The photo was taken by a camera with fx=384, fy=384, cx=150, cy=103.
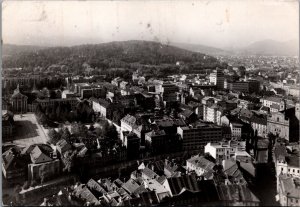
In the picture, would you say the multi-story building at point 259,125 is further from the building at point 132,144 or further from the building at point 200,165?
the building at point 132,144

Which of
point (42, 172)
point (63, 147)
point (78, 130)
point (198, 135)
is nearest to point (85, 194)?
point (42, 172)

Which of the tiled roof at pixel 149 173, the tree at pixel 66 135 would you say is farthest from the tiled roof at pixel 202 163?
the tree at pixel 66 135

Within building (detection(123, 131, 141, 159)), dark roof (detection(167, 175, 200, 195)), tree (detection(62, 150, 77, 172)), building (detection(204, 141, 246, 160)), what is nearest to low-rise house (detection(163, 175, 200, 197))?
dark roof (detection(167, 175, 200, 195))

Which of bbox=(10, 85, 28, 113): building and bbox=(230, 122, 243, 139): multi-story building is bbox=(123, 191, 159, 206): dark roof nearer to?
bbox=(230, 122, 243, 139): multi-story building

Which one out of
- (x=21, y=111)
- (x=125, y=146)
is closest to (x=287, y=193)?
(x=125, y=146)

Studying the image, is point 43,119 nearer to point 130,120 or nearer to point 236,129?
point 130,120
